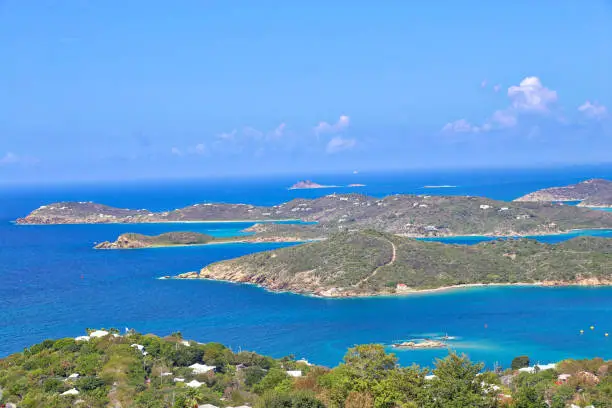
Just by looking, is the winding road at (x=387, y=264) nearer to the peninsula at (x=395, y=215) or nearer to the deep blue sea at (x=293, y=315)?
the deep blue sea at (x=293, y=315)

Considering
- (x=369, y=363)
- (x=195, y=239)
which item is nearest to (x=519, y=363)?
(x=369, y=363)

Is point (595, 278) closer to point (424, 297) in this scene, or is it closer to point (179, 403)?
point (424, 297)

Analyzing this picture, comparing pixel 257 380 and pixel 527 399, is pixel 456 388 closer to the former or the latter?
pixel 527 399

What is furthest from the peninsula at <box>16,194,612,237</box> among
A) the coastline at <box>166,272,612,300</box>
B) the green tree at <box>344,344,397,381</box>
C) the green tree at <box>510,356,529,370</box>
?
the green tree at <box>344,344,397,381</box>

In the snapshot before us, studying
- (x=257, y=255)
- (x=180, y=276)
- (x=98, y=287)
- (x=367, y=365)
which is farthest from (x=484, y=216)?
(x=367, y=365)

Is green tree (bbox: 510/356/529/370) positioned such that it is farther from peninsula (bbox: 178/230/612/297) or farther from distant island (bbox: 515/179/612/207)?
distant island (bbox: 515/179/612/207)

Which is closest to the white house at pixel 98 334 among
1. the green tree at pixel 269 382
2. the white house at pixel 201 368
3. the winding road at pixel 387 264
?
the white house at pixel 201 368
